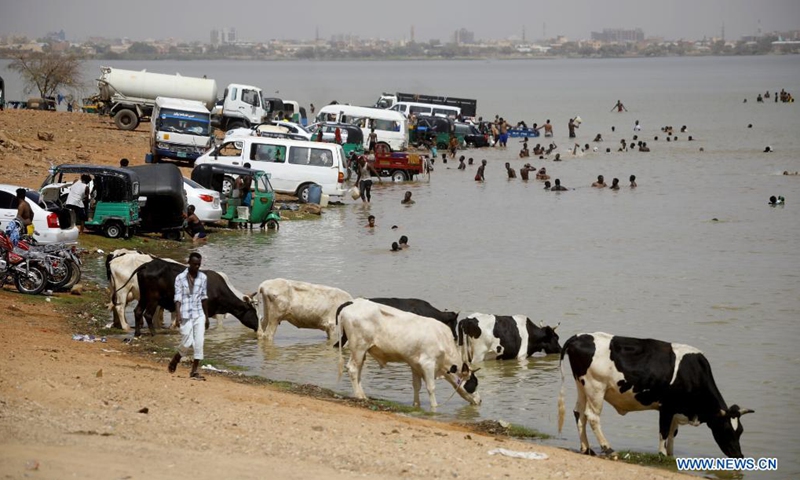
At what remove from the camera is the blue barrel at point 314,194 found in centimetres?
3503

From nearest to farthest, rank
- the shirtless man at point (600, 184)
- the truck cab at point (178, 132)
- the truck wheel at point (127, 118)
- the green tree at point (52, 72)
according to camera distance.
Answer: the truck cab at point (178, 132) → the shirtless man at point (600, 184) → the truck wheel at point (127, 118) → the green tree at point (52, 72)

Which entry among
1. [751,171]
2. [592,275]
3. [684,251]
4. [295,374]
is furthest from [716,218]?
[295,374]

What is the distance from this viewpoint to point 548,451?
12.0 m

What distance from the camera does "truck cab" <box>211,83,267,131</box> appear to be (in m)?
50.8

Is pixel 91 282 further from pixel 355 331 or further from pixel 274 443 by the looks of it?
pixel 274 443

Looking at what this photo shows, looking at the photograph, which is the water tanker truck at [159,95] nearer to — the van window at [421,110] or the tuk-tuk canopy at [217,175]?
the van window at [421,110]

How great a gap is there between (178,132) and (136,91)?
1238 cm

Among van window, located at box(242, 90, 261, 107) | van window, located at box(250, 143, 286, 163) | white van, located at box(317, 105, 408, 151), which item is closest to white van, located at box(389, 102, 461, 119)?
white van, located at box(317, 105, 408, 151)

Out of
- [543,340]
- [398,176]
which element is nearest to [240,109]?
[398,176]

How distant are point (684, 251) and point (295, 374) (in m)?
16.3

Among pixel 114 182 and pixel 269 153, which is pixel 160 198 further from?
pixel 269 153

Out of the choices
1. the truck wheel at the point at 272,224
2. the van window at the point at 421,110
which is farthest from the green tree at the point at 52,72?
the truck wheel at the point at 272,224

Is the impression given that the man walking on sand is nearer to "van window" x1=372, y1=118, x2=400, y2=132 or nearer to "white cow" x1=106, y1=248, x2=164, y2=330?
"white cow" x1=106, y1=248, x2=164, y2=330

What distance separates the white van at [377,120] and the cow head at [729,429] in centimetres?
3886
